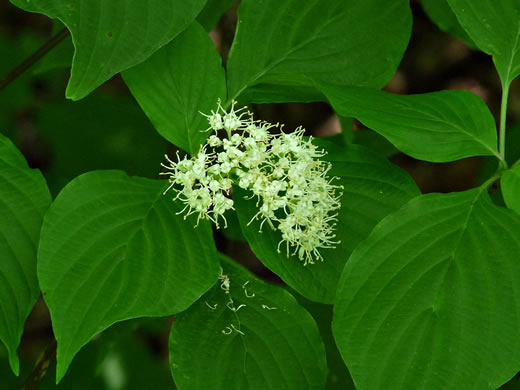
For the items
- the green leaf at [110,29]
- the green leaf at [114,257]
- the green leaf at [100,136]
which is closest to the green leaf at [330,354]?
the green leaf at [114,257]

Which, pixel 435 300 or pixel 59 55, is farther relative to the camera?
pixel 59 55

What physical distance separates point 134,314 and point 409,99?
0.66 metres

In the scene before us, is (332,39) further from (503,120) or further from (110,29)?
(110,29)

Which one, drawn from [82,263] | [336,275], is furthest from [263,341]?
[82,263]

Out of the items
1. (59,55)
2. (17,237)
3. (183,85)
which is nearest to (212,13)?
(59,55)

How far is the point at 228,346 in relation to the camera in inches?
45.3

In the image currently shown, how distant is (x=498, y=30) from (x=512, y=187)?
1.24ft

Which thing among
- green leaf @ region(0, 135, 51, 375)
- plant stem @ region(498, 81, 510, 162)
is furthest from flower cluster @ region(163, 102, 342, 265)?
plant stem @ region(498, 81, 510, 162)

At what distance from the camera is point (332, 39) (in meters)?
1.36

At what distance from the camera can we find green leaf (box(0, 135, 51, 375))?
1050 millimetres

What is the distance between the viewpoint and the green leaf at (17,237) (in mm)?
1050

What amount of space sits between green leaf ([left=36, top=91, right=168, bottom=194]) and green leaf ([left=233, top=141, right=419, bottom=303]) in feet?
5.38

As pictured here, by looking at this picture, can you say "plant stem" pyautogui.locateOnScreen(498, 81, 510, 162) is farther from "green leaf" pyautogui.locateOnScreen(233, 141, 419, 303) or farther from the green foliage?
"green leaf" pyautogui.locateOnScreen(233, 141, 419, 303)

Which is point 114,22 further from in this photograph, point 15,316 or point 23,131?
point 23,131
